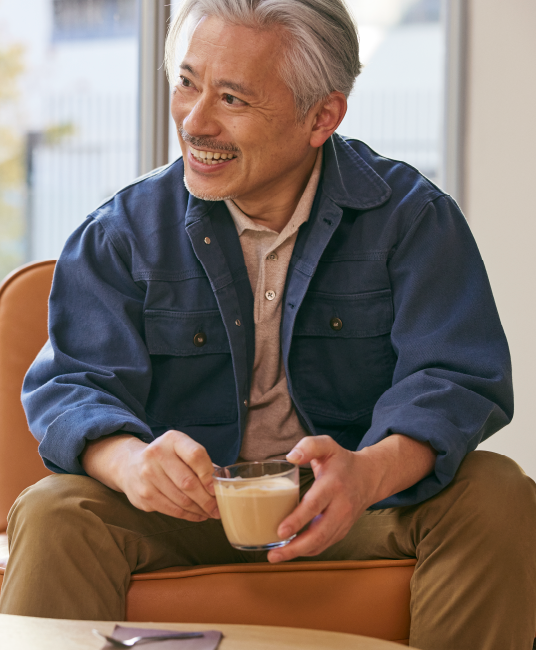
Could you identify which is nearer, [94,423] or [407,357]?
[94,423]

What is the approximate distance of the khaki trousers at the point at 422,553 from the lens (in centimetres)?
108

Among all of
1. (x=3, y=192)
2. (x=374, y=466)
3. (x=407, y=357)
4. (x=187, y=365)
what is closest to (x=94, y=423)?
(x=187, y=365)

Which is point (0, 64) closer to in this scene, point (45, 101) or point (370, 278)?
point (45, 101)

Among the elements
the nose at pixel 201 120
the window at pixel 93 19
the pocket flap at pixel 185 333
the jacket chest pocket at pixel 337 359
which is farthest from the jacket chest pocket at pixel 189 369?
the window at pixel 93 19

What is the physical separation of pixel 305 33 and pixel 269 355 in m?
0.66

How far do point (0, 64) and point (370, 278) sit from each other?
1.81m

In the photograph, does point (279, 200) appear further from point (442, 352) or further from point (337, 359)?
point (442, 352)

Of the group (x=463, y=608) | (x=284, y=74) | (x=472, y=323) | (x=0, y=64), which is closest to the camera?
(x=463, y=608)

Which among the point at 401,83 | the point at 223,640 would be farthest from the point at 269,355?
the point at 401,83

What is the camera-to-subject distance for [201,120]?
1442 millimetres

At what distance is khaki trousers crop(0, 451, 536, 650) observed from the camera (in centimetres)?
108

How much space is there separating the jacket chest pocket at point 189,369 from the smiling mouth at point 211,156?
30 centimetres

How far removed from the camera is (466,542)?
114cm

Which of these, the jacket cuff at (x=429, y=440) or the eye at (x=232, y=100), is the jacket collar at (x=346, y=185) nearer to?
the eye at (x=232, y=100)
